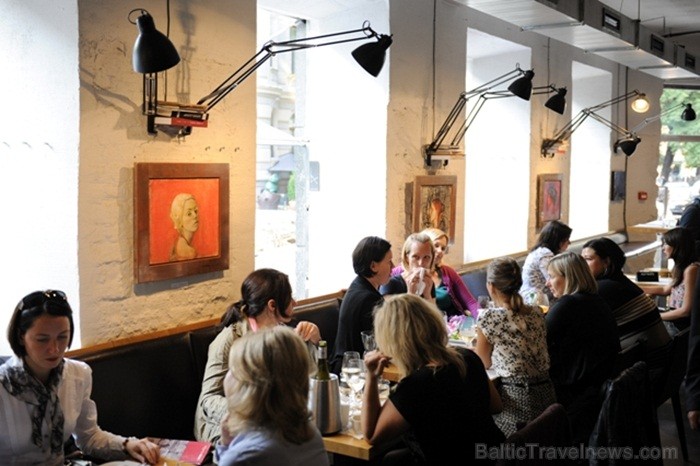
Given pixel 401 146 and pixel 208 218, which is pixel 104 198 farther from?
pixel 401 146

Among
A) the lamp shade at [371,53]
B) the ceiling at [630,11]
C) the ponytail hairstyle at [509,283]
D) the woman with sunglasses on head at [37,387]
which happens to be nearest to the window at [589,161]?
the ceiling at [630,11]

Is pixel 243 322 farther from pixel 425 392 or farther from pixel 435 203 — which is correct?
pixel 435 203

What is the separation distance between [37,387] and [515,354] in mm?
2141

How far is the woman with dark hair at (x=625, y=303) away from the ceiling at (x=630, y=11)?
2121 mm

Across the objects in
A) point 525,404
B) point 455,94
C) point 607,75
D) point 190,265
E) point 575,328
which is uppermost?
point 607,75

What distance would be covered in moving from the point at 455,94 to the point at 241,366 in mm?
4849

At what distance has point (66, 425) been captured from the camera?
2910 millimetres

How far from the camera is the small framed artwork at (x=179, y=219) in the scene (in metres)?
3.94

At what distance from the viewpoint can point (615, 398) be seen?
10.4 ft

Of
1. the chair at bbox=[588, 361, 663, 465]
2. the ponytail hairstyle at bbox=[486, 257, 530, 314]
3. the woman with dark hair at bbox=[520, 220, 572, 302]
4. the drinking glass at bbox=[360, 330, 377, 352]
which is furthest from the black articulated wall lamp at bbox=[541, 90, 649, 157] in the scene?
the chair at bbox=[588, 361, 663, 465]

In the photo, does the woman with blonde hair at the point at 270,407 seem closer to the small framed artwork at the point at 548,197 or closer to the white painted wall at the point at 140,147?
the white painted wall at the point at 140,147

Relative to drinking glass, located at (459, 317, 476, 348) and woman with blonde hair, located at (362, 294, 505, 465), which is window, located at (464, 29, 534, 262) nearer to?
drinking glass, located at (459, 317, 476, 348)

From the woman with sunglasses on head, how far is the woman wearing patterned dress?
1.71m

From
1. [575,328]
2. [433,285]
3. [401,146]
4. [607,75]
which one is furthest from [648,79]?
[575,328]
